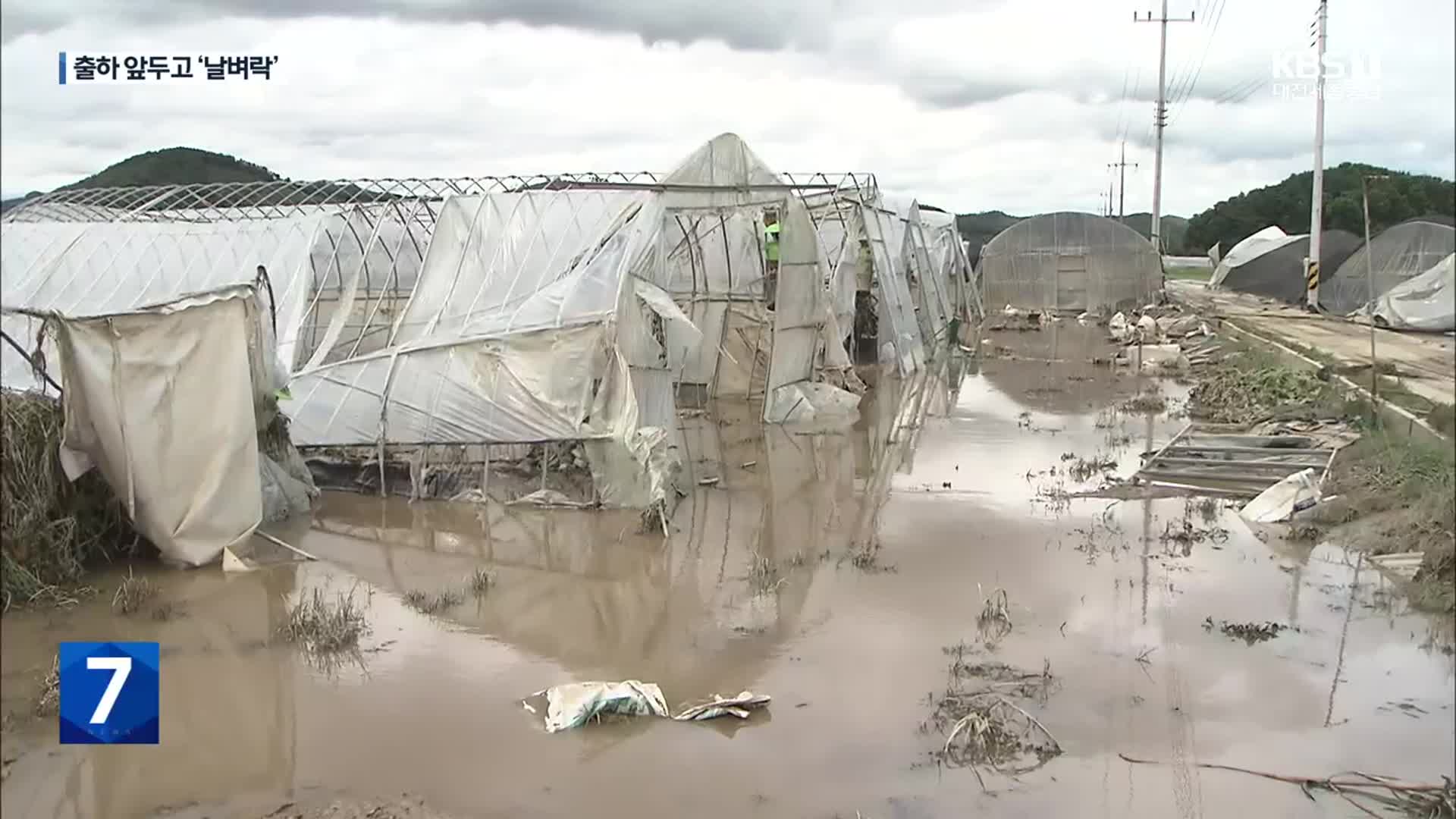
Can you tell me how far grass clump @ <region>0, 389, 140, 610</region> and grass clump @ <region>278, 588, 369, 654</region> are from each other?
1.74 metres

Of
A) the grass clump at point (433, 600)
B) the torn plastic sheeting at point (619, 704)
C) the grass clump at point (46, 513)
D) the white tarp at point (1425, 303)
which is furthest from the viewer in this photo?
the grass clump at point (433, 600)

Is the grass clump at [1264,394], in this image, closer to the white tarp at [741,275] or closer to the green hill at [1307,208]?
the green hill at [1307,208]

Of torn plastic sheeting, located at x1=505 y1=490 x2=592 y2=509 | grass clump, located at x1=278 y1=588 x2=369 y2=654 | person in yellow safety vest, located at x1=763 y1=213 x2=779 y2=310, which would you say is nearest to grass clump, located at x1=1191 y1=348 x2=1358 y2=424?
person in yellow safety vest, located at x1=763 y1=213 x2=779 y2=310

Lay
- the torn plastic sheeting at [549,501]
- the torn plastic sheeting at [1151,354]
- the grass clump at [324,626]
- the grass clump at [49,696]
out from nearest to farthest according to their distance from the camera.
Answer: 1. the grass clump at [49,696]
2. the grass clump at [324,626]
3. the torn plastic sheeting at [549,501]
4. the torn plastic sheeting at [1151,354]

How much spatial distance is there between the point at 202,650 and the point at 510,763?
275 centimetres

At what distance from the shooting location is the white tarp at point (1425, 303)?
385cm

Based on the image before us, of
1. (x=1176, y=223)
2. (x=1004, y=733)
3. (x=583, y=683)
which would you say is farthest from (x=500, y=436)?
(x=1176, y=223)

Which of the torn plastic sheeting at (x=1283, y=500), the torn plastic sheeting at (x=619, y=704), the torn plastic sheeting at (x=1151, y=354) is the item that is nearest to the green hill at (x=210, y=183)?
the torn plastic sheeting at (x=619, y=704)

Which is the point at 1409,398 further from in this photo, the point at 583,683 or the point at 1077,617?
the point at 583,683

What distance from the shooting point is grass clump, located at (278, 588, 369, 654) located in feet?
22.7

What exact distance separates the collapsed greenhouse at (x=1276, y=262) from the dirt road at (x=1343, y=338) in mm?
479

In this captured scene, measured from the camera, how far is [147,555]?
8.84 m

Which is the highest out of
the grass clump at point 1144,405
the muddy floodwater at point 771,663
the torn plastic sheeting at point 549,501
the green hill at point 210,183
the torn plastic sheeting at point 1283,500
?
the green hill at point 210,183

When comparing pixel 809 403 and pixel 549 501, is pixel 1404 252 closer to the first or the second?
pixel 809 403
